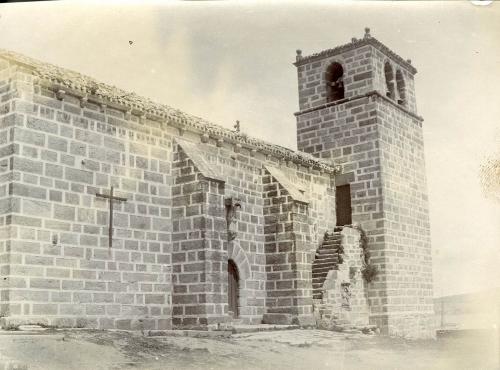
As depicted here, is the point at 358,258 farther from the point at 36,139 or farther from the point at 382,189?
the point at 36,139

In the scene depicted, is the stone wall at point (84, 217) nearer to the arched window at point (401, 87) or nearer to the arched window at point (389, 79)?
the arched window at point (389, 79)

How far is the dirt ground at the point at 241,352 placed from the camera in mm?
7727

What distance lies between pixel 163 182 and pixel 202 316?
2.81m

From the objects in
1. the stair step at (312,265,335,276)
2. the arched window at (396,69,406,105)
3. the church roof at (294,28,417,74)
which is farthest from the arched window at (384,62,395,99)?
the stair step at (312,265,335,276)

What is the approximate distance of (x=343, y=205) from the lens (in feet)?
57.6

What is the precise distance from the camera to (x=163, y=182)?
1193 cm

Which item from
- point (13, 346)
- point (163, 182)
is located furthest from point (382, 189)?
point (13, 346)

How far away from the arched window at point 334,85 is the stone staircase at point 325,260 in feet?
15.0

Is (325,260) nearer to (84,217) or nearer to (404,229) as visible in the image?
(404,229)

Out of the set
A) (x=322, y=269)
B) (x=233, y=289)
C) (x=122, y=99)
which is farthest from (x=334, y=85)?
(x=122, y=99)

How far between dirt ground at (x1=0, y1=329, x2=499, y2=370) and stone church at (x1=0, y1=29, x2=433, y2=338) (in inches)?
48.0

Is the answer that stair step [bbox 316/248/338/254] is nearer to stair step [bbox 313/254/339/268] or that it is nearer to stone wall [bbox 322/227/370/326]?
stair step [bbox 313/254/339/268]

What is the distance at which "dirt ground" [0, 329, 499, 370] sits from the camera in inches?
304

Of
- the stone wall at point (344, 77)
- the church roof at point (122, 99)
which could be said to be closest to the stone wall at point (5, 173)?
the church roof at point (122, 99)
